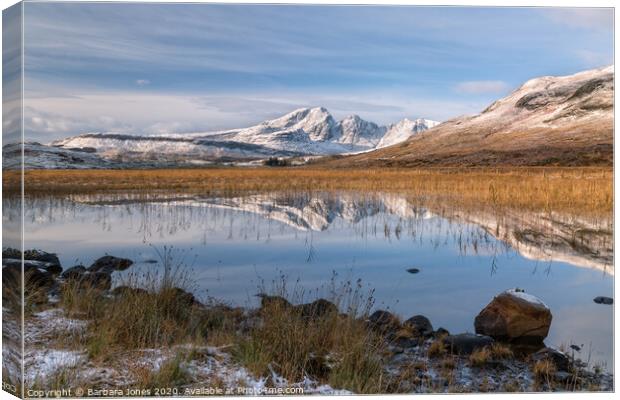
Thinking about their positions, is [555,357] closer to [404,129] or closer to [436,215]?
[404,129]

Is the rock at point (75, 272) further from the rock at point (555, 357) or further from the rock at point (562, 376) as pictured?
the rock at point (562, 376)

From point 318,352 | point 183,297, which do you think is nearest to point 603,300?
point 318,352

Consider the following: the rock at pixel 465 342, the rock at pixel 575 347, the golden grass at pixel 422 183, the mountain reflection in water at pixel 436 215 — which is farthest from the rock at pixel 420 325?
the golden grass at pixel 422 183

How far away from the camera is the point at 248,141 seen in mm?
7375

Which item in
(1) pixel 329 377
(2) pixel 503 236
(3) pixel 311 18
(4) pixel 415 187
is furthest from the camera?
(4) pixel 415 187

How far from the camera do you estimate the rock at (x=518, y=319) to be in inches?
242

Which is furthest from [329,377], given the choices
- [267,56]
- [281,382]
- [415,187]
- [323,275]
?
[415,187]

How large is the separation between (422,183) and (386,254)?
3.72 metres

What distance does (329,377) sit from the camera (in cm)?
537

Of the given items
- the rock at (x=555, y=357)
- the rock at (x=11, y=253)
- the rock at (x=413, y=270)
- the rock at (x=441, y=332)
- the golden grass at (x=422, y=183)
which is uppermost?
the golden grass at (x=422, y=183)

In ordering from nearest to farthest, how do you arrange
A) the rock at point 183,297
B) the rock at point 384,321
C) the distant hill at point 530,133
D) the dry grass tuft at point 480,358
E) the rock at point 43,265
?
the dry grass tuft at point 480,358 → the rock at point 384,321 → the rock at point 183,297 → the rock at point 43,265 → the distant hill at point 530,133

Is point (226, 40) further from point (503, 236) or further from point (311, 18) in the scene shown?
point (503, 236)

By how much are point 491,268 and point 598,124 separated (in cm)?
201

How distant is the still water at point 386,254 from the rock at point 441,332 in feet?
0.90
